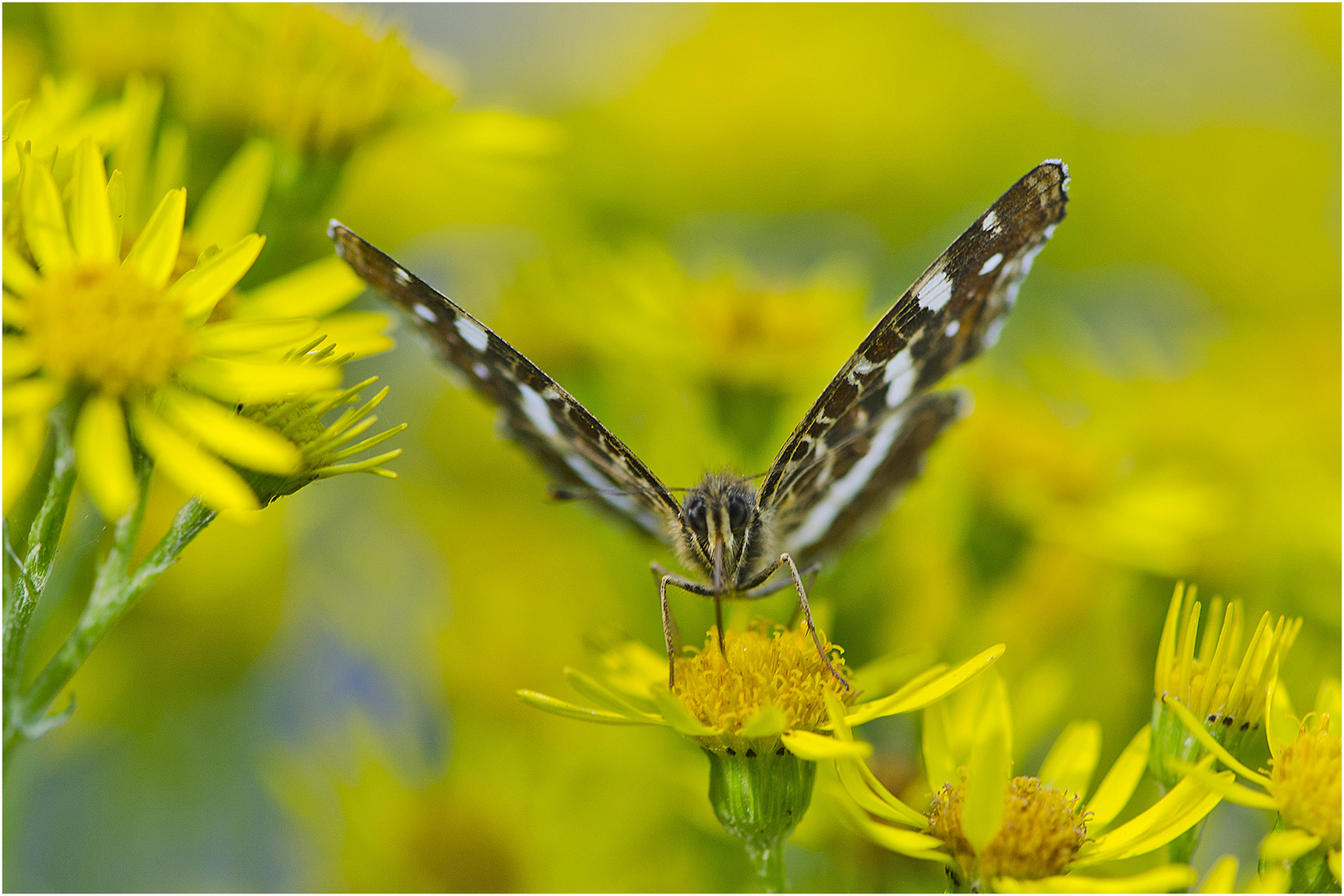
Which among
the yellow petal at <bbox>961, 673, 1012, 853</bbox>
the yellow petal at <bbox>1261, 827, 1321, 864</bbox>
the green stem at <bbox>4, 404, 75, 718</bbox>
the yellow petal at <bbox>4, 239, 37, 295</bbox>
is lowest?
the yellow petal at <bbox>1261, 827, 1321, 864</bbox>

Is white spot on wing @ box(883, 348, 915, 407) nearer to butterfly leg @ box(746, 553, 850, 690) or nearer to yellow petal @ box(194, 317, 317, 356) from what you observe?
butterfly leg @ box(746, 553, 850, 690)

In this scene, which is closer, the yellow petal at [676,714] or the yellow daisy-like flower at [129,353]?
the yellow daisy-like flower at [129,353]

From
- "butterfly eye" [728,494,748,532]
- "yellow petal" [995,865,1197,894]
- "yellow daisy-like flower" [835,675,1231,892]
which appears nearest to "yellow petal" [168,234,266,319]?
"butterfly eye" [728,494,748,532]

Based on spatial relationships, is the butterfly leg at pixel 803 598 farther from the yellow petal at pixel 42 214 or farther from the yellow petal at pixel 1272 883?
the yellow petal at pixel 42 214

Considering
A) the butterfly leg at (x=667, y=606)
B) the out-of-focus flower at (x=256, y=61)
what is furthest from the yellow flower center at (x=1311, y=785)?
the out-of-focus flower at (x=256, y=61)

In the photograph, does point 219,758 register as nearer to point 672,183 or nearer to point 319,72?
point 319,72
